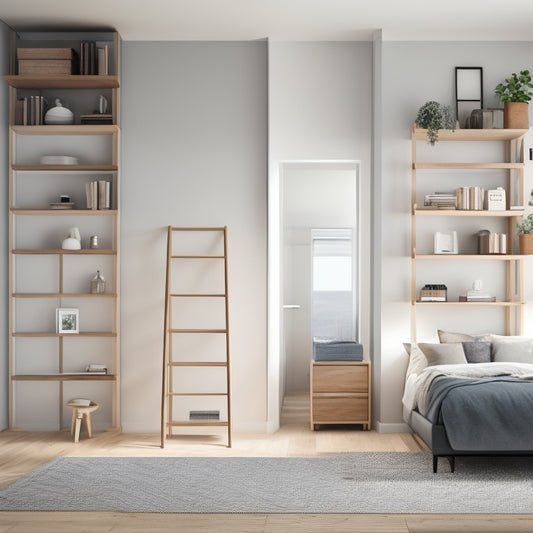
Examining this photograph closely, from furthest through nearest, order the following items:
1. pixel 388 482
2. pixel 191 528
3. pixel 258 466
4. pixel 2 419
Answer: pixel 2 419, pixel 258 466, pixel 388 482, pixel 191 528

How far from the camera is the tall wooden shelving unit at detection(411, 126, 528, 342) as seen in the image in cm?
604

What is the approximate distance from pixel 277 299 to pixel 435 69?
2.33m

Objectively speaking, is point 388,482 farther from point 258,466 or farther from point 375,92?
point 375,92

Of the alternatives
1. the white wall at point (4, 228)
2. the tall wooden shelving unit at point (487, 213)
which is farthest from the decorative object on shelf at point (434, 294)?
the white wall at point (4, 228)

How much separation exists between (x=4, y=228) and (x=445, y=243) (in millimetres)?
3611

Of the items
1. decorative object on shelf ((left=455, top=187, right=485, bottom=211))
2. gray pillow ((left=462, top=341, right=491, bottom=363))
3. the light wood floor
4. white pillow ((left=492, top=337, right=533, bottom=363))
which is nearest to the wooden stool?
→ the light wood floor

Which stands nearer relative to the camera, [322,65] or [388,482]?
[388,482]

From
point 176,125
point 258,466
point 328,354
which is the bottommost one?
point 258,466

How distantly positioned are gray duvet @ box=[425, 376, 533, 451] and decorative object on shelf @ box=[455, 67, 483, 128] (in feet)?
8.32

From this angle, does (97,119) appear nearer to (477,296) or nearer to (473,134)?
(473,134)

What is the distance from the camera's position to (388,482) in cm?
455

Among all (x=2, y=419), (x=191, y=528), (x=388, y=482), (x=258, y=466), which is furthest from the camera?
(x=2, y=419)

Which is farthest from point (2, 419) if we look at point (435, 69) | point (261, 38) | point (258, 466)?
point (435, 69)

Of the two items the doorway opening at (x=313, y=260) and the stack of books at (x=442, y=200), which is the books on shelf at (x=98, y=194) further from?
the stack of books at (x=442, y=200)
